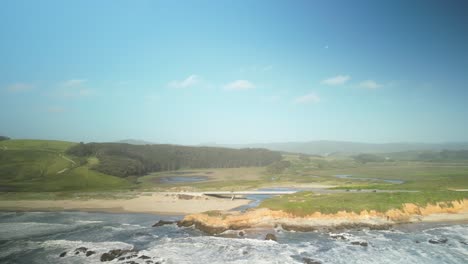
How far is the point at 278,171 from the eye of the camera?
518ft

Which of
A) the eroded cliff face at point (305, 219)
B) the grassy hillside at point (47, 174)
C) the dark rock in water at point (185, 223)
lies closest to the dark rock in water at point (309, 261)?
the eroded cliff face at point (305, 219)

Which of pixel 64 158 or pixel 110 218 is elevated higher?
pixel 64 158

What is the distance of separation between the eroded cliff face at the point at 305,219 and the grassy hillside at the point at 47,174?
6342 centimetres

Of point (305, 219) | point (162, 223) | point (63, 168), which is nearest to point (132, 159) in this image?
point (63, 168)

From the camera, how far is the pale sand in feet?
200

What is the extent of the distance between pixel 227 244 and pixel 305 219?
15.1 meters

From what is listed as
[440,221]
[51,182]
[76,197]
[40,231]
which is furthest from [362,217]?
[51,182]

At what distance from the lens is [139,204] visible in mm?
66750

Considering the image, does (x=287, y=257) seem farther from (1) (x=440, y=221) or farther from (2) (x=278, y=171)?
(2) (x=278, y=171)

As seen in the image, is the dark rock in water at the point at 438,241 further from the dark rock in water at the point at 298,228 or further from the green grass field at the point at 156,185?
the dark rock in water at the point at 298,228

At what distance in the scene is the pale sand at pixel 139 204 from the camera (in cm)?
6104

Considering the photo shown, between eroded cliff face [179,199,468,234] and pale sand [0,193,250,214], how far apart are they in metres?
12.7

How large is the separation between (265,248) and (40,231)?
36.4 m

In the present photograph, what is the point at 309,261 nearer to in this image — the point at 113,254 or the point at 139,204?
the point at 113,254
